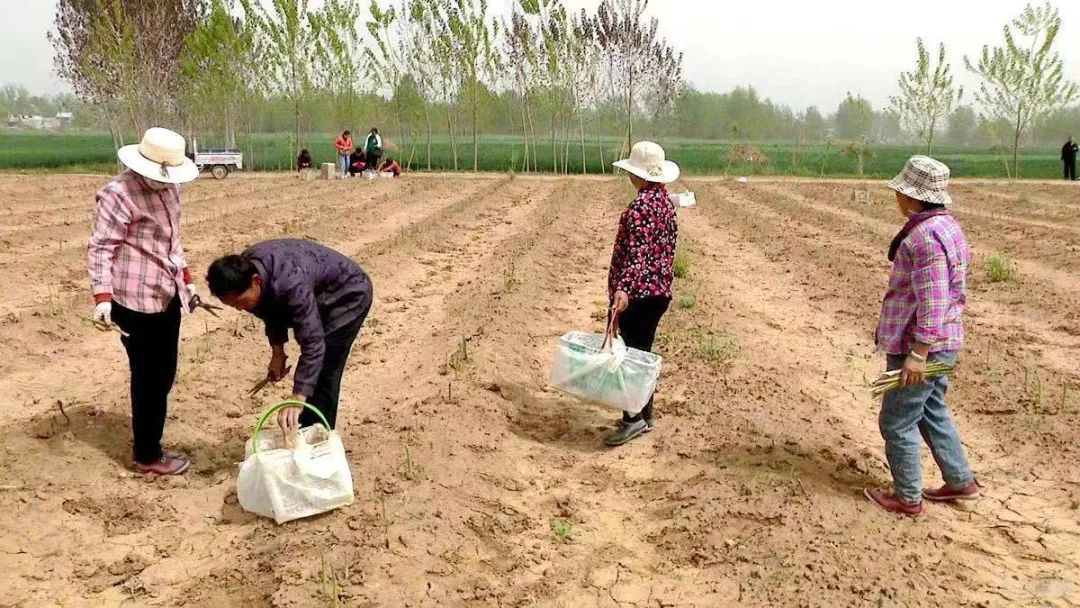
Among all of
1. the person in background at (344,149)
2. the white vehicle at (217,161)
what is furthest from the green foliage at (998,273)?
the white vehicle at (217,161)

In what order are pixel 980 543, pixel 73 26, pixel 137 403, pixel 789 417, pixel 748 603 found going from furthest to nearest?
pixel 73 26 < pixel 789 417 < pixel 137 403 < pixel 980 543 < pixel 748 603

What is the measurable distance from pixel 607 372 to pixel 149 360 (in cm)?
219

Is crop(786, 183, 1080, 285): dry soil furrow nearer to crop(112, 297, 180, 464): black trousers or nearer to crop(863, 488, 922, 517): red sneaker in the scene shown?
crop(863, 488, 922, 517): red sneaker

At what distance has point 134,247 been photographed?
3.72 metres

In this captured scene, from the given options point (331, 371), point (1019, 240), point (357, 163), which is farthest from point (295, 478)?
point (357, 163)

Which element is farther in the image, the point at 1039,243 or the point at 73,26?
the point at 73,26

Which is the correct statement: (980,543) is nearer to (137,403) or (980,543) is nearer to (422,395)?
(422,395)

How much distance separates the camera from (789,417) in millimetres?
4812

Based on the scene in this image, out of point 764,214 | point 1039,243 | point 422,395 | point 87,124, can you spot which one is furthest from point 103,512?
point 87,124

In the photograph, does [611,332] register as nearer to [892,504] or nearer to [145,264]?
[892,504]

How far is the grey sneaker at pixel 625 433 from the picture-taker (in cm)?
465

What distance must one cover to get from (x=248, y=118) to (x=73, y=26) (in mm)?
5984

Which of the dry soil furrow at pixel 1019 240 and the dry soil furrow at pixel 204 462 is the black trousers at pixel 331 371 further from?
the dry soil furrow at pixel 1019 240

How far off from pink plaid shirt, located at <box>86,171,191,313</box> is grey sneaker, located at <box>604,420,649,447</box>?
2.35m
